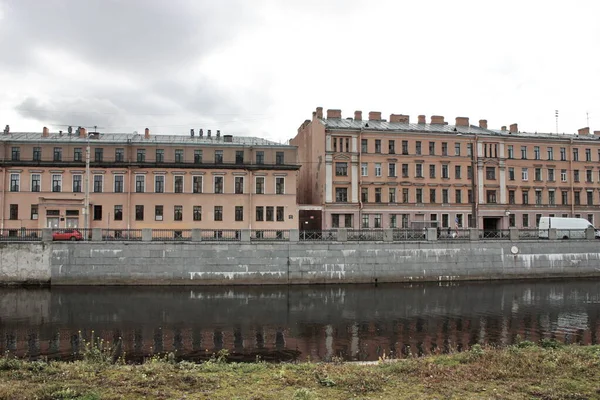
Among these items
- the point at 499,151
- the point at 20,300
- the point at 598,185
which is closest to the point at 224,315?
the point at 20,300

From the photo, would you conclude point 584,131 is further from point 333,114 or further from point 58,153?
point 58,153

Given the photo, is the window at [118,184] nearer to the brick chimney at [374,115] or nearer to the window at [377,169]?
the window at [377,169]

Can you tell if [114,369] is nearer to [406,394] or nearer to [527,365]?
[406,394]

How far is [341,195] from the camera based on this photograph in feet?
174

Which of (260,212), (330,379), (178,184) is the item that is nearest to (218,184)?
(178,184)

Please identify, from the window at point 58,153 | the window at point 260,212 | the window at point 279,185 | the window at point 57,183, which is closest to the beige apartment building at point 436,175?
the window at point 279,185

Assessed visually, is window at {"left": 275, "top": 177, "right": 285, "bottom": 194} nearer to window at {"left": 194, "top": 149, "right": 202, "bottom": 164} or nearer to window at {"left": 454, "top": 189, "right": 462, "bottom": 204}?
window at {"left": 194, "top": 149, "right": 202, "bottom": 164}

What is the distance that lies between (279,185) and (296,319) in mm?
29186

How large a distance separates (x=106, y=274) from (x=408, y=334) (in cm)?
2284

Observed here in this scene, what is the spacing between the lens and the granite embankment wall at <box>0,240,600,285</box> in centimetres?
3312

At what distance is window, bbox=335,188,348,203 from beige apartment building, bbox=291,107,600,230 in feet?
0.37

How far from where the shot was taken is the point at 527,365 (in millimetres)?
10375

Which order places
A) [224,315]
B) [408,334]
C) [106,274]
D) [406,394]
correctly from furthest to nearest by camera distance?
[106,274] < [224,315] < [408,334] < [406,394]

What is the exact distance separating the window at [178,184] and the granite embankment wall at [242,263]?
1668 centimetres
